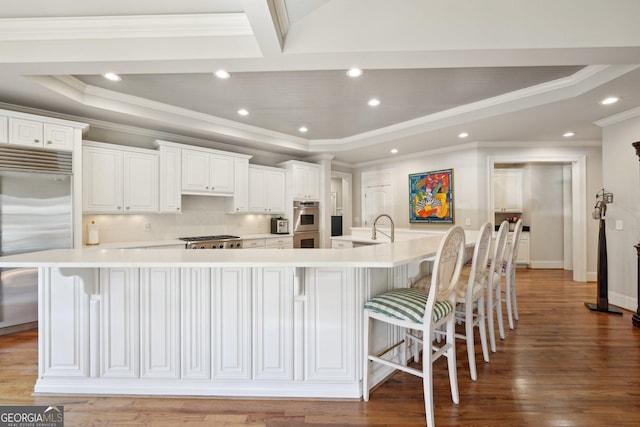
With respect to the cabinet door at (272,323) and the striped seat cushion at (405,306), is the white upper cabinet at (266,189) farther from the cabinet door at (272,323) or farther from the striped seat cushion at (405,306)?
the striped seat cushion at (405,306)

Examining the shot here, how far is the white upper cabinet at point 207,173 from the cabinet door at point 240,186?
0.23 ft

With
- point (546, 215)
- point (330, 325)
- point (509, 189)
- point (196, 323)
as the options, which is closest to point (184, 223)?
point (196, 323)

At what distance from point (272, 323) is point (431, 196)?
471 cm

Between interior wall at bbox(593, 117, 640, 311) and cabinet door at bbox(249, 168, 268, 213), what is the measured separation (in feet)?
16.3

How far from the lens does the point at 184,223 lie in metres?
4.45

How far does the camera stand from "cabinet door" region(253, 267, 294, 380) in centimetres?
187

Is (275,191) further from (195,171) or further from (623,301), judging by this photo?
(623,301)

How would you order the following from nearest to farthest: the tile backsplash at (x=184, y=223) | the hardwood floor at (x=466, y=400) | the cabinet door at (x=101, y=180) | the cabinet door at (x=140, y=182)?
the hardwood floor at (x=466, y=400) → the cabinet door at (x=101, y=180) → the cabinet door at (x=140, y=182) → the tile backsplash at (x=184, y=223)

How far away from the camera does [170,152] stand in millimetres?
4031

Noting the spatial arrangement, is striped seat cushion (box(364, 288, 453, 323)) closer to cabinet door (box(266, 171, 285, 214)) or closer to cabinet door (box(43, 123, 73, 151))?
cabinet door (box(43, 123, 73, 151))

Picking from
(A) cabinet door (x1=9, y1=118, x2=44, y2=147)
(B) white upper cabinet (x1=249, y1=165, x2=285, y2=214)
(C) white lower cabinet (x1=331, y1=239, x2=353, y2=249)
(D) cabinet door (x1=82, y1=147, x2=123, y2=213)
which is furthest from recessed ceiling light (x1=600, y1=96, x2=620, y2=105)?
(A) cabinet door (x1=9, y1=118, x2=44, y2=147)

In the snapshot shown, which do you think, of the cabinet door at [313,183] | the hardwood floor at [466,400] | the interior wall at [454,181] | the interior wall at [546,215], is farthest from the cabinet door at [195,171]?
the interior wall at [546,215]

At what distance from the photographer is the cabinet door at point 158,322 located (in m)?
1.89

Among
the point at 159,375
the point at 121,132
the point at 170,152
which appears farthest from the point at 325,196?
the point at 159,375
